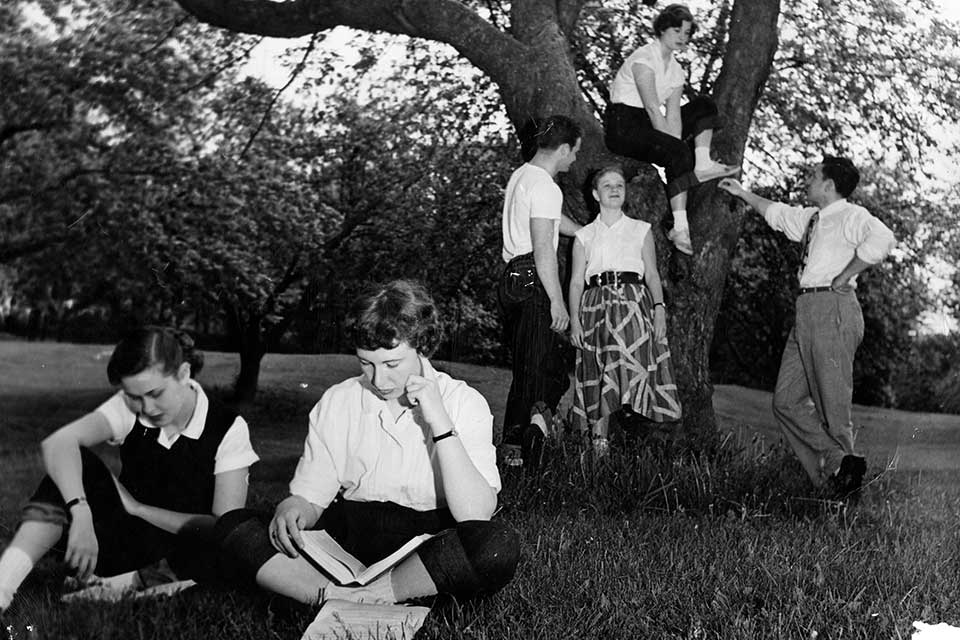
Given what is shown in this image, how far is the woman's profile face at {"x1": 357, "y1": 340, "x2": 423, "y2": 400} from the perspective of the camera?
10.7ft

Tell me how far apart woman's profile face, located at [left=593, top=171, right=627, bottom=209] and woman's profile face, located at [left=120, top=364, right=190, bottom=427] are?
2.61m

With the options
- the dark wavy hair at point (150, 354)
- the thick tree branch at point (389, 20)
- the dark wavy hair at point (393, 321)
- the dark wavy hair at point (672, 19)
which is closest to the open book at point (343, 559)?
the dark wavy hair at point (393, 321)

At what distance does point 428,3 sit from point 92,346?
10.0 ft

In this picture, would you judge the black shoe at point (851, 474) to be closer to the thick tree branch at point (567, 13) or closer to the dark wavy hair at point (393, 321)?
the dark wavy hair at point (393, 321)

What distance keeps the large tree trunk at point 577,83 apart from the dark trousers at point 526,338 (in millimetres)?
701

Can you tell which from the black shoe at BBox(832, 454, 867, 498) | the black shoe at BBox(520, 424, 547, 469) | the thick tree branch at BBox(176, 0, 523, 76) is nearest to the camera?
the black shoe at BBox(520, 424, 547, 469)

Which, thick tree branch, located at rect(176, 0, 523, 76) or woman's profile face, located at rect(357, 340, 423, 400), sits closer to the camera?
woman's profile face, located at rect(357, 340, 423, 400)

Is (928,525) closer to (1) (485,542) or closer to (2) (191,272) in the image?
(1) (485,542)

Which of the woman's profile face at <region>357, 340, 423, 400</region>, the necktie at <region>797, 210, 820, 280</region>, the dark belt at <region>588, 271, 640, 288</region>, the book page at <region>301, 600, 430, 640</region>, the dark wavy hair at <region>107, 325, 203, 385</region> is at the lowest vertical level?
the book page at <region>301, 600, 430, 640</region>

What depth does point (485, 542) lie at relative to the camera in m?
3.30

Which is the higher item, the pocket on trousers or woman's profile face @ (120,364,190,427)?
the pocket on trousers

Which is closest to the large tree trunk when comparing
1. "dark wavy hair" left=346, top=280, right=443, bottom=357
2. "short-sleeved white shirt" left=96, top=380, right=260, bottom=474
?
"dark wavy hair" left=346, top=280, right=443, bottom=357

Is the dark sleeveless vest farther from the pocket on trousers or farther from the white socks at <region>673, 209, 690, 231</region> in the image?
the white socks at <region>673, 209, 690, 231</region>

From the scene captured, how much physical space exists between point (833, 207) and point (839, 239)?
0.61 ft
